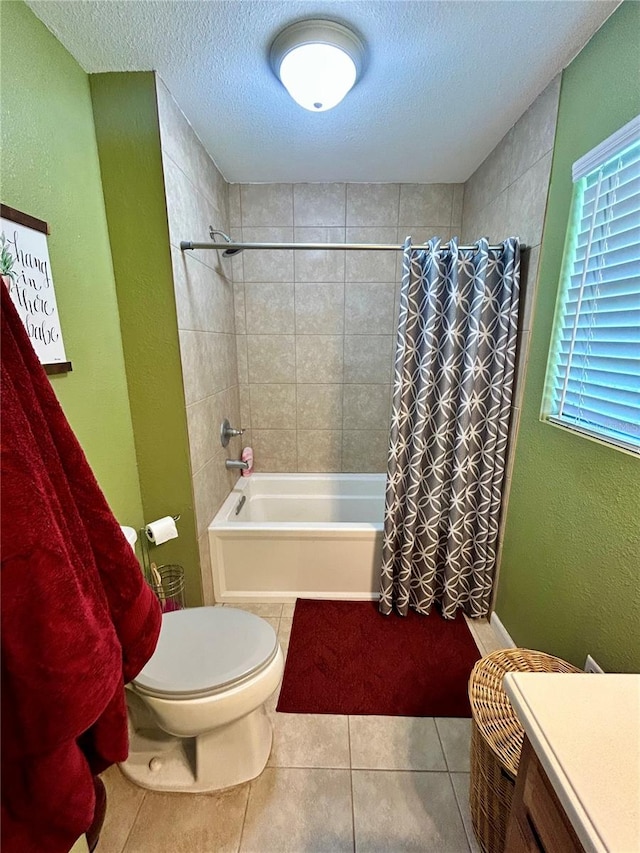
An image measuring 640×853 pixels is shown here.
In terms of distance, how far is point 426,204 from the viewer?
2.24 meters

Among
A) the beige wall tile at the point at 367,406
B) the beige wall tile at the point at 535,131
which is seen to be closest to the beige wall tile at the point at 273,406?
the beige wall tile at the point at 367,406

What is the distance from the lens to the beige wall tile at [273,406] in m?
2.49

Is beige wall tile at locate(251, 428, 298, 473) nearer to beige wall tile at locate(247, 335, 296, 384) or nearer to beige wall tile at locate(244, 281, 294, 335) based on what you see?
beige wall tile at locate(247, 335, 296, 384)

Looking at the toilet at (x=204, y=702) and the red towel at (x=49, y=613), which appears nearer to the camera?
the red towel at (x=49, y=613)

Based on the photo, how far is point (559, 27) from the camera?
1.09 m

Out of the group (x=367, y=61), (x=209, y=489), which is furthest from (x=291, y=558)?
(x=367, y=61)

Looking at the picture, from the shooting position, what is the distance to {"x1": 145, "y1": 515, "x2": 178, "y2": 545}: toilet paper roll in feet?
5.01

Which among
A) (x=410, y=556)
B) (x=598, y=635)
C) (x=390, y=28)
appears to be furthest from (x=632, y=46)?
(x=410, y=556)

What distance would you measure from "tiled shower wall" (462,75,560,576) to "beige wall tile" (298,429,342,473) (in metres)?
1.18

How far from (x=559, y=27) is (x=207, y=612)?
2.23 meters

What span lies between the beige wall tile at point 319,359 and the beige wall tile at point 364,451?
42 centimetres

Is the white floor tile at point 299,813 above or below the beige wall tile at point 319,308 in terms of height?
below

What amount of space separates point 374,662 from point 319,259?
227cm

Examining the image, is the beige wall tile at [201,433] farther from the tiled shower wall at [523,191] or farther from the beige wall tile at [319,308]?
the tiled shower wall at [523,191]
